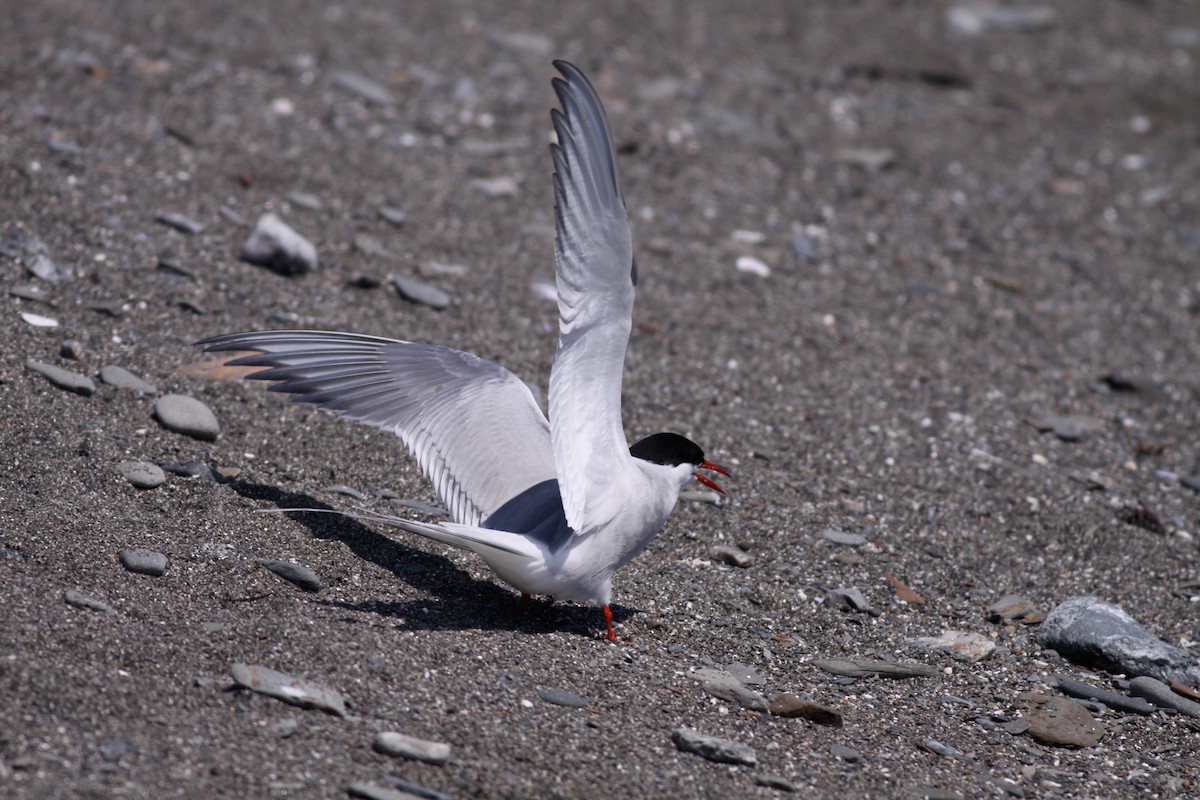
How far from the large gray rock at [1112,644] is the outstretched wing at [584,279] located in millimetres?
1870

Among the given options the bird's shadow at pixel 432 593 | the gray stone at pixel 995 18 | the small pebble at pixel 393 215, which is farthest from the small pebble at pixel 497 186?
the gray stone at pixel 995 18

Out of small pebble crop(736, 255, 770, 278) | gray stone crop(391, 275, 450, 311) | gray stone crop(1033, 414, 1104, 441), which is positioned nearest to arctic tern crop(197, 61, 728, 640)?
gray stone crop(391, 275, 450, 311)

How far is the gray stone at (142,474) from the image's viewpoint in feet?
13.6

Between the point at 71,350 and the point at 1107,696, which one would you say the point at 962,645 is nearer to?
the point at 1107,696

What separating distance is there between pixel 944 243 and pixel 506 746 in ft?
17.1

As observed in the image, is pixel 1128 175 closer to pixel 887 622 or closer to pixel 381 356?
pixel 887 622

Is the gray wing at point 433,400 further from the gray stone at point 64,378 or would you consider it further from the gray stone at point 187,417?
the gray stone at point 64,378

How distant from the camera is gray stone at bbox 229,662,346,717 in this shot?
3172 mm

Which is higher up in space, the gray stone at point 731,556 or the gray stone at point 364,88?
the gray stone at point 364,88

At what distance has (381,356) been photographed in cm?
426

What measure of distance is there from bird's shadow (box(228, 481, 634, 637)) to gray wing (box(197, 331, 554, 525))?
23 centimetres

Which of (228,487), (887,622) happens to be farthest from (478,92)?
(887,622)

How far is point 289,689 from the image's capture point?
3188 millimetres

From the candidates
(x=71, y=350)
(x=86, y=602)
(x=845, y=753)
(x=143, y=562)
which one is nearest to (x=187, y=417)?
(x=71, y=350)
